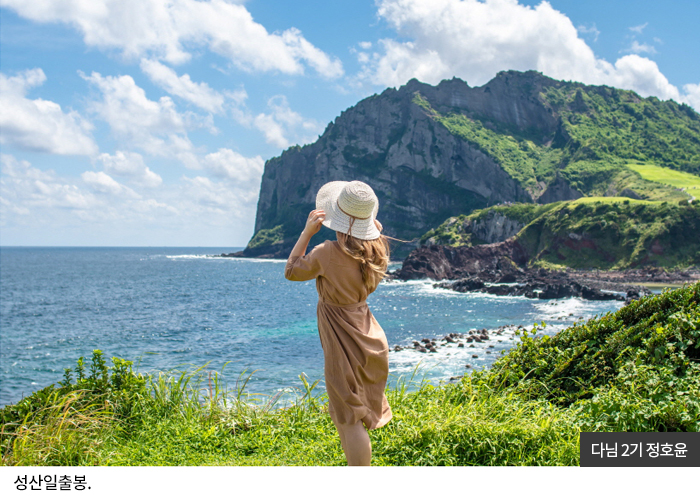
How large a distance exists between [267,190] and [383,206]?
4876 cm

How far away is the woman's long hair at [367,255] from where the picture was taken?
287cm

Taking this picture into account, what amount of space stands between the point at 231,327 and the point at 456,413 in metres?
28.3

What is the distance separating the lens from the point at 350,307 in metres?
2.95

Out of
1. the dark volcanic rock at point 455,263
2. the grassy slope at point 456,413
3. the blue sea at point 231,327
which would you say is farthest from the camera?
the dark volcanic rock at point 455,263

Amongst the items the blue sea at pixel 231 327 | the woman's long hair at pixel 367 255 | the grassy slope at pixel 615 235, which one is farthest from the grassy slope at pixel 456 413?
the grassy slope at pixel 615 235

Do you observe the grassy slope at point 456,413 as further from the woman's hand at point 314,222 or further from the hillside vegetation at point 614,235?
the hillside vegetation at point 614,235

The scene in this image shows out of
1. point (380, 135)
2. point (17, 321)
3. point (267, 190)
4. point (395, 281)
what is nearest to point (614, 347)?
point (17, 321)

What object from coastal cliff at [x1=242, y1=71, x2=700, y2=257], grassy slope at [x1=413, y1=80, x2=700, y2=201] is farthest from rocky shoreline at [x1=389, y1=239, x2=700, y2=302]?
coastal cliff at [x1=242, y1=71, x2=700, y2=257]

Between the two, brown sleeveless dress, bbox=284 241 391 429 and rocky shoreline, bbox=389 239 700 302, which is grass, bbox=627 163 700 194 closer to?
rocky shoreline, bbox=389 239 700 302

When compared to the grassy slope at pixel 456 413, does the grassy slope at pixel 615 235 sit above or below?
above

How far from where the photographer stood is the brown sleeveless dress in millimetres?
2842

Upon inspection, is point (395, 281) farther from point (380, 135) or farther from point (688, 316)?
point (380, 135)

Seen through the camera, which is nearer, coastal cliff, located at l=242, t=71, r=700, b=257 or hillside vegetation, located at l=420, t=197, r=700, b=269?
hillside vegetation, located at l=420, t=197, r=700, b=269

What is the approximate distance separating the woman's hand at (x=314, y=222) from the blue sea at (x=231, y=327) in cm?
814
